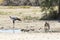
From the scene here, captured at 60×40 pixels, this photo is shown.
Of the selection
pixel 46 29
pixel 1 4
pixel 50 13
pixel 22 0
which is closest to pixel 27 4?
pixel 22 0

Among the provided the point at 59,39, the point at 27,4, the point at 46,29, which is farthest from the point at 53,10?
the point at 27,4

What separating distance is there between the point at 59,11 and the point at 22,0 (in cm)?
2088

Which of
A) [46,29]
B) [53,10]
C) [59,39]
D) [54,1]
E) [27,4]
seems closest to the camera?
[59,39]

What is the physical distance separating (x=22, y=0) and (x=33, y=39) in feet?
107

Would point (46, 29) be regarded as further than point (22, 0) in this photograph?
No

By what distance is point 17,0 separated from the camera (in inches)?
1842

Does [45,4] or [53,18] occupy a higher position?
[45,4]

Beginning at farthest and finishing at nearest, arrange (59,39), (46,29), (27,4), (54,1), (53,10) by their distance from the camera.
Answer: (27,4) < (53,10) < (54,1) < (46,29) < (59,39)

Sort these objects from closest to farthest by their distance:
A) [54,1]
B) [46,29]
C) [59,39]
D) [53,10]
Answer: [59,39], [46,29], [54,1], [53,10]

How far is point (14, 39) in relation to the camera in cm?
1412

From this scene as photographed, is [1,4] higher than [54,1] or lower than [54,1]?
lower

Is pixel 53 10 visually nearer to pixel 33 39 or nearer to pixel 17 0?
pixel 33 39

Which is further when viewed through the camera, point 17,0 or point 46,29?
point 17,0

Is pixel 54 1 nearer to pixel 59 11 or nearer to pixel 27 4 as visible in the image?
pixel 59 11
